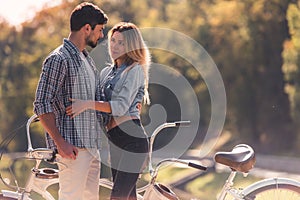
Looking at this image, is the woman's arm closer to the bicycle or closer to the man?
the man

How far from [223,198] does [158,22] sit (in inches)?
1469

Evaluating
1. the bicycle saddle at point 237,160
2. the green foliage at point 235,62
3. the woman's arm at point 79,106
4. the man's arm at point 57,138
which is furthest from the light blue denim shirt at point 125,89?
the green foliage at point 235,62

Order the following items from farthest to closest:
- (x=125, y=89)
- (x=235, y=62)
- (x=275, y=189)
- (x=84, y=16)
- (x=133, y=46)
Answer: (x=235, y=62) < (x=275, y=189) < (x=133, y=46) < (x=125, y=89) < (x=84, y=16)

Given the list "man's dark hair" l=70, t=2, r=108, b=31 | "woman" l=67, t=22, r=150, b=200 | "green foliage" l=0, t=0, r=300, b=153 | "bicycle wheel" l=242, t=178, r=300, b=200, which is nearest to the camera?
"man's dark hair" l=70, t=2, r=108, b=31

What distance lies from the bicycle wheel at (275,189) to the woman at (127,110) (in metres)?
0.63

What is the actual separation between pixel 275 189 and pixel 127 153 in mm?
837

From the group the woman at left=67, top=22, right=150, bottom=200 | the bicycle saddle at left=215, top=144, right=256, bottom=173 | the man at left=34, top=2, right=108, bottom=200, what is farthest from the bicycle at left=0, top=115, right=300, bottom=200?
the man at left=34, top=2, right=108, bottom=200

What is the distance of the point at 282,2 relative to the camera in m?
31.6

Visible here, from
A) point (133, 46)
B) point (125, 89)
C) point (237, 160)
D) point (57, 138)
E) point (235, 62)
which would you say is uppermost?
point (235, 62)

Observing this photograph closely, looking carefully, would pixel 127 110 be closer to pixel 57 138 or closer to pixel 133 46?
pixel 133 46

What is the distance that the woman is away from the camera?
4.34 metres

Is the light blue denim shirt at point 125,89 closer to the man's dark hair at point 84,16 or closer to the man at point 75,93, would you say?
the man at point 75,93

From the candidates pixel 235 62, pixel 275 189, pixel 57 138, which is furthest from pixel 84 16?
pixel 235 62

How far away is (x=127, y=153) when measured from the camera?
4.38 m
